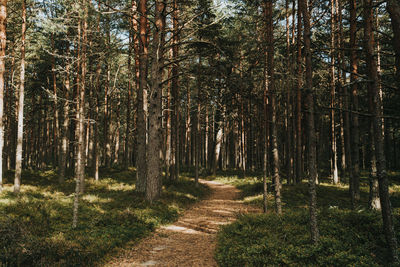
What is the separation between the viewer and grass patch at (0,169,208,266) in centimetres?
537

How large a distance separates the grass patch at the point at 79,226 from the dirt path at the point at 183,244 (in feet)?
1.55

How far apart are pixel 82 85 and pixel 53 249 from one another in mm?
5449

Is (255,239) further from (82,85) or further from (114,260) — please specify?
(82,85)

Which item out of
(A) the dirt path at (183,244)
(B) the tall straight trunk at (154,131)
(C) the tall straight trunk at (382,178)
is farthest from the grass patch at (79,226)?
(C) the tall straight trunk at (382,178)

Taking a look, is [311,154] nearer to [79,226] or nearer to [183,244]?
[183,244]

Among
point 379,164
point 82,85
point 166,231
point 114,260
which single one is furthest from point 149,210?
point 379,164

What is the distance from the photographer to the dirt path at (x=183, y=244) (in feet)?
20.5

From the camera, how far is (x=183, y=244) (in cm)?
750

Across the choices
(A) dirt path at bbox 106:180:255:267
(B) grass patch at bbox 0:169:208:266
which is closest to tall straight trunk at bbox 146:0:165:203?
(B) grass patch at bbox 0:169:208:266

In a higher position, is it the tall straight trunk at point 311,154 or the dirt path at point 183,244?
the tall straight trunk at point 311,154

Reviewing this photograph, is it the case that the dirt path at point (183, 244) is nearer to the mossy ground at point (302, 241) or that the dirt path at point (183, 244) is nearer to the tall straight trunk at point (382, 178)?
the mossy ground at point (302, 241)

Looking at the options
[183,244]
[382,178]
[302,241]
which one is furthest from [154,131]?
[382,178]

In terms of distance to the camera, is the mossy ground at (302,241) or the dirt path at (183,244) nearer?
the mossy ground at (302,241)

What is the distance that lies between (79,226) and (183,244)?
11.3 feet
